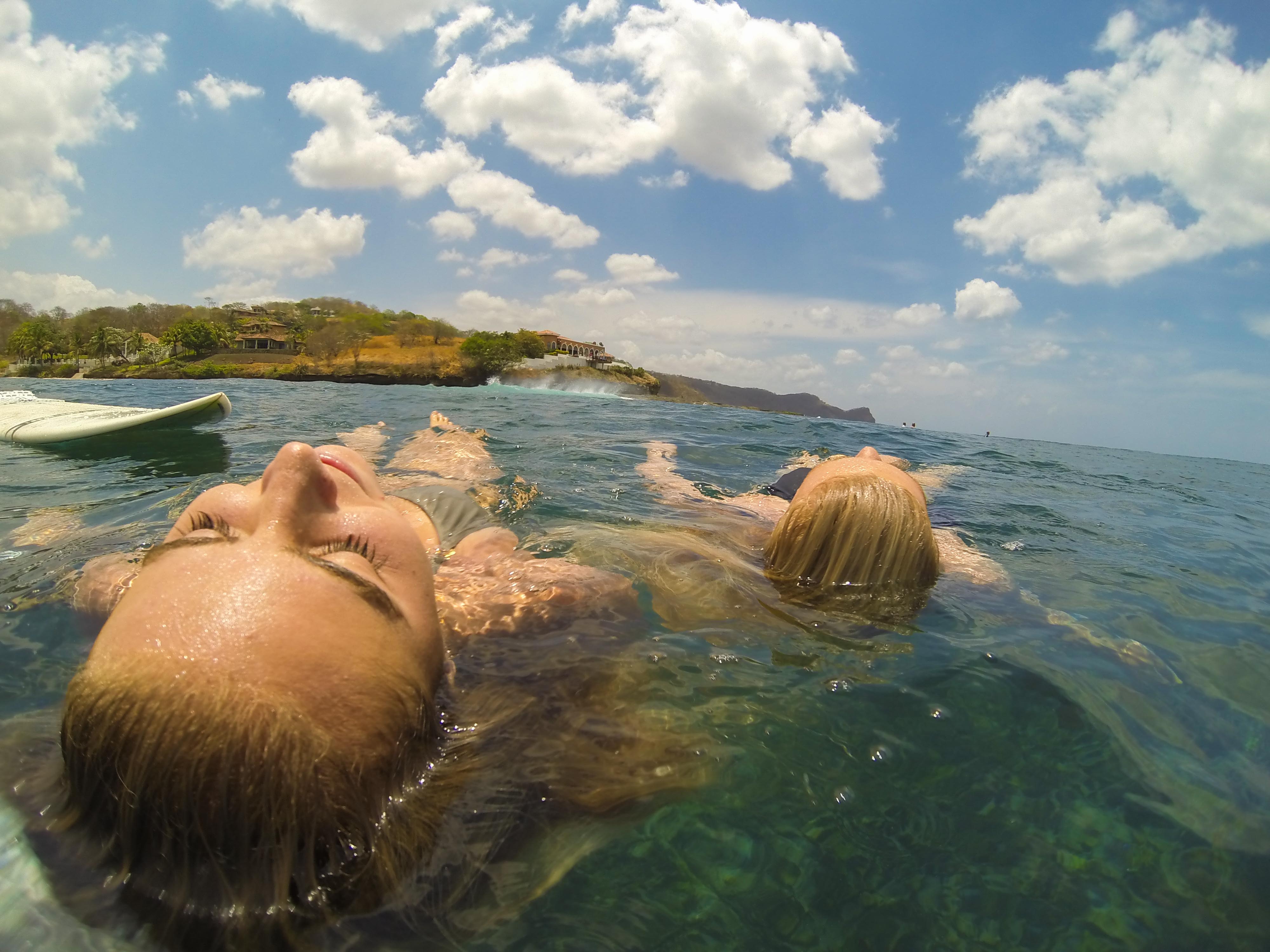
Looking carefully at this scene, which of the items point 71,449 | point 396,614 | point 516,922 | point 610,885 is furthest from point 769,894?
point 71,449

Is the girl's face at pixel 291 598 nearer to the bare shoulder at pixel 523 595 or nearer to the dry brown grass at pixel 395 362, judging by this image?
the bare shoulder at pixel 523 595

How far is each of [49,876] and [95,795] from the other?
17cm

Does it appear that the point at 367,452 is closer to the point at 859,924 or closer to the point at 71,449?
the point at 71,449

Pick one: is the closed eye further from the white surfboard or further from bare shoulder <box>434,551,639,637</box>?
the white surfboard

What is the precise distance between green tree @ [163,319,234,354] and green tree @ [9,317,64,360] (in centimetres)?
1222

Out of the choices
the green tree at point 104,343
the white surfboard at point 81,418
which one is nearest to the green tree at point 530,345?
the green tree at point 104,343

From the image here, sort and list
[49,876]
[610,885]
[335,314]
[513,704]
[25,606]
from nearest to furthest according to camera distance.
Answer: [49,876] < [610,885] < [513,704] < [25,606] < [335,314]

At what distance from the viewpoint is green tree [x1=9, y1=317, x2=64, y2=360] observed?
82.6m

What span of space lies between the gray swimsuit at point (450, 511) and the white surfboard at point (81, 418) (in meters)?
5.84

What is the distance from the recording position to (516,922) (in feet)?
4.46

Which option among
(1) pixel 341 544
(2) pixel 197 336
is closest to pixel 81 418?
(1) pixel 341 544

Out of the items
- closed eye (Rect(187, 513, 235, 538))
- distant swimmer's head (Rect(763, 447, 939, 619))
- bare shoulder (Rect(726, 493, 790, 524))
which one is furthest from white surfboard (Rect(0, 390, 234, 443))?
distant swimmer's head (Rect(763, 447, 939, 619))

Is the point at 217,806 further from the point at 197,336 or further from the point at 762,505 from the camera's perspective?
the point at 197,336

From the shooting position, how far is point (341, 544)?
5.56 feet
